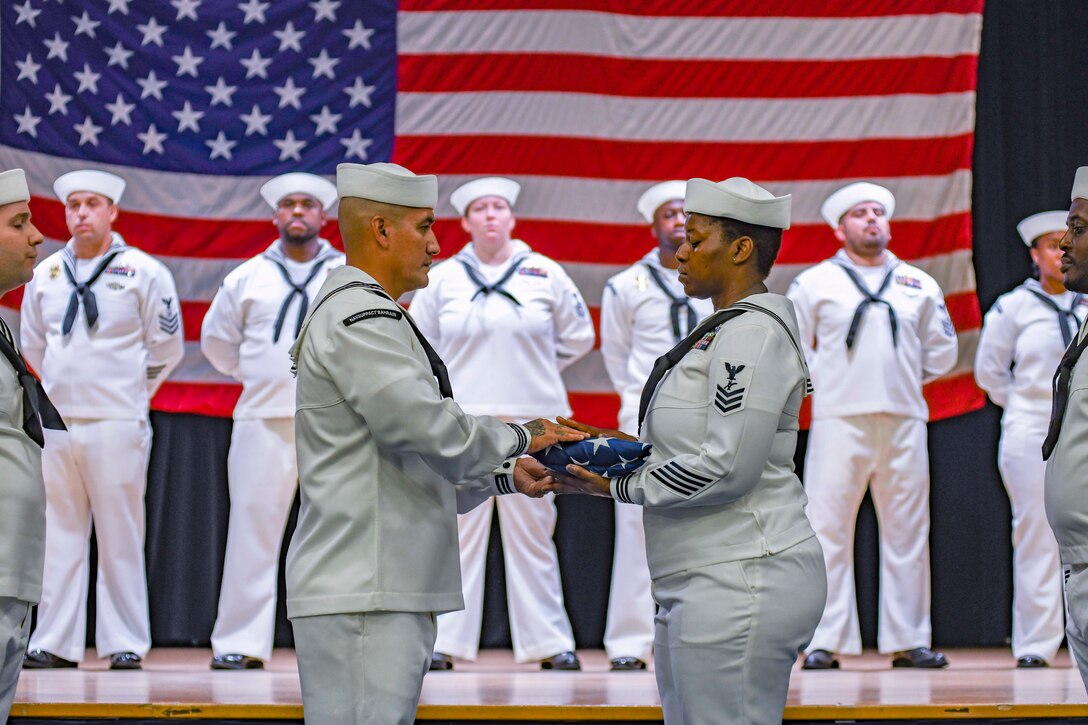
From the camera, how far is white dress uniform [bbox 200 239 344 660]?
20.4 feet

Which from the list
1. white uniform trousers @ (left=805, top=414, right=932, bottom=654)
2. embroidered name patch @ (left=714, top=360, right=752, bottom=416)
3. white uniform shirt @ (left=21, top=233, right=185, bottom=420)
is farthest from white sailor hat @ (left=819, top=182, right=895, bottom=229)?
embroidered name patch @ (left=714, top=360, right=752, bottom=416)

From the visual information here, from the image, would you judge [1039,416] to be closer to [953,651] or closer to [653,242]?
[953,651]

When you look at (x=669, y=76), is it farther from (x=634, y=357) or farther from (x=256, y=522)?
(x=256, y=522)

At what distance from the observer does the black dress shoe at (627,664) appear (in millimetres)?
6184

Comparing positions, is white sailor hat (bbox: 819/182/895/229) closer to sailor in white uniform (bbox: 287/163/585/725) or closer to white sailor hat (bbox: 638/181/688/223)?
white sailor hat (bbox: 638/181/688/223)

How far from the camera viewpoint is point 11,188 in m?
3.57

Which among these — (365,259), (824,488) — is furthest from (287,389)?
(365,259)

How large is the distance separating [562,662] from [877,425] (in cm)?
188

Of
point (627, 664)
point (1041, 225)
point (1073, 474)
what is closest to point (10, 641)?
point (1073, 474)

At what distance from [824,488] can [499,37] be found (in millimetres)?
2955

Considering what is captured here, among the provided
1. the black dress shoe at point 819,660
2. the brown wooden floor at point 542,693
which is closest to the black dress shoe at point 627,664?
the brown wooden floor at point 542,693

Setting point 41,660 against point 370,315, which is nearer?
point 370,315

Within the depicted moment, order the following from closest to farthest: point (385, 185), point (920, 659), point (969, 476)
→ point (385, 185) → point (920, 659) → point (969, 476)

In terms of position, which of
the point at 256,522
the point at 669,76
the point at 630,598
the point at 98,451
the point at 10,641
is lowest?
the point at 630,598
